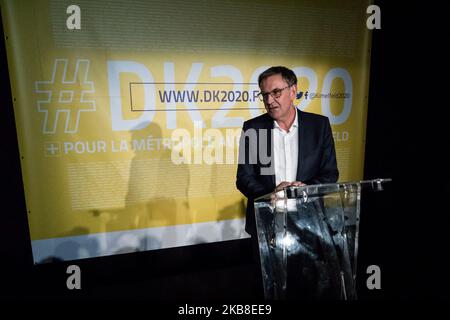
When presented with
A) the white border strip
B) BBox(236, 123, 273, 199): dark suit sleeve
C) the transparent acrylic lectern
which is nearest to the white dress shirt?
BBox(236, 123, 273, 199): dark suit sleeve

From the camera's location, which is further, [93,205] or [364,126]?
[364,126]

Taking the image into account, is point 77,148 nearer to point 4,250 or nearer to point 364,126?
point 4,250

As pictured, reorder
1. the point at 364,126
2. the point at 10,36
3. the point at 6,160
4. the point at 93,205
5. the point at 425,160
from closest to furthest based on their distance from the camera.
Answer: the point at 10,36, the point at 6,160, the point at 93,205, the point at 425,160, the point at 364,126

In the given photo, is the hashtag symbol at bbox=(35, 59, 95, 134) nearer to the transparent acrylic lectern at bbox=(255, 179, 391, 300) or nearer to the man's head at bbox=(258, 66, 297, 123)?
the man's head at bbox=(258, 66, 297, 123)

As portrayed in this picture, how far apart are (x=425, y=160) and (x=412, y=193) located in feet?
1.00

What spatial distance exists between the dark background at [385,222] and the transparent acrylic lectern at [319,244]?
3.20 ft

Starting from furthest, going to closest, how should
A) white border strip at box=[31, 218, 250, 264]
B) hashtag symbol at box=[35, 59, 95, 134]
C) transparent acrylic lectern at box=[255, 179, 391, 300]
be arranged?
white border strip at box=[31, 218, 250, 264]
hashtag symbol at box=[35, 59, 95, 134]
transparent acrylic lectern at box=[255, 179, 391, 300]

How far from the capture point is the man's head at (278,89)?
1688mm

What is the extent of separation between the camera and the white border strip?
7.07 ft

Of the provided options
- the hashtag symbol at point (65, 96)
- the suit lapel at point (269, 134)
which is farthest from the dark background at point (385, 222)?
the suit lapel at point (269, 134)

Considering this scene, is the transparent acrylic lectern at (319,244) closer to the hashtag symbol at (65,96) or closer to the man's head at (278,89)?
the man's head at (278,89)

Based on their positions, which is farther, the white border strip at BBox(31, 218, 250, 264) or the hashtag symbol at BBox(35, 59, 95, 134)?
the white border strip at BBox(31, 218, 250, 264)
